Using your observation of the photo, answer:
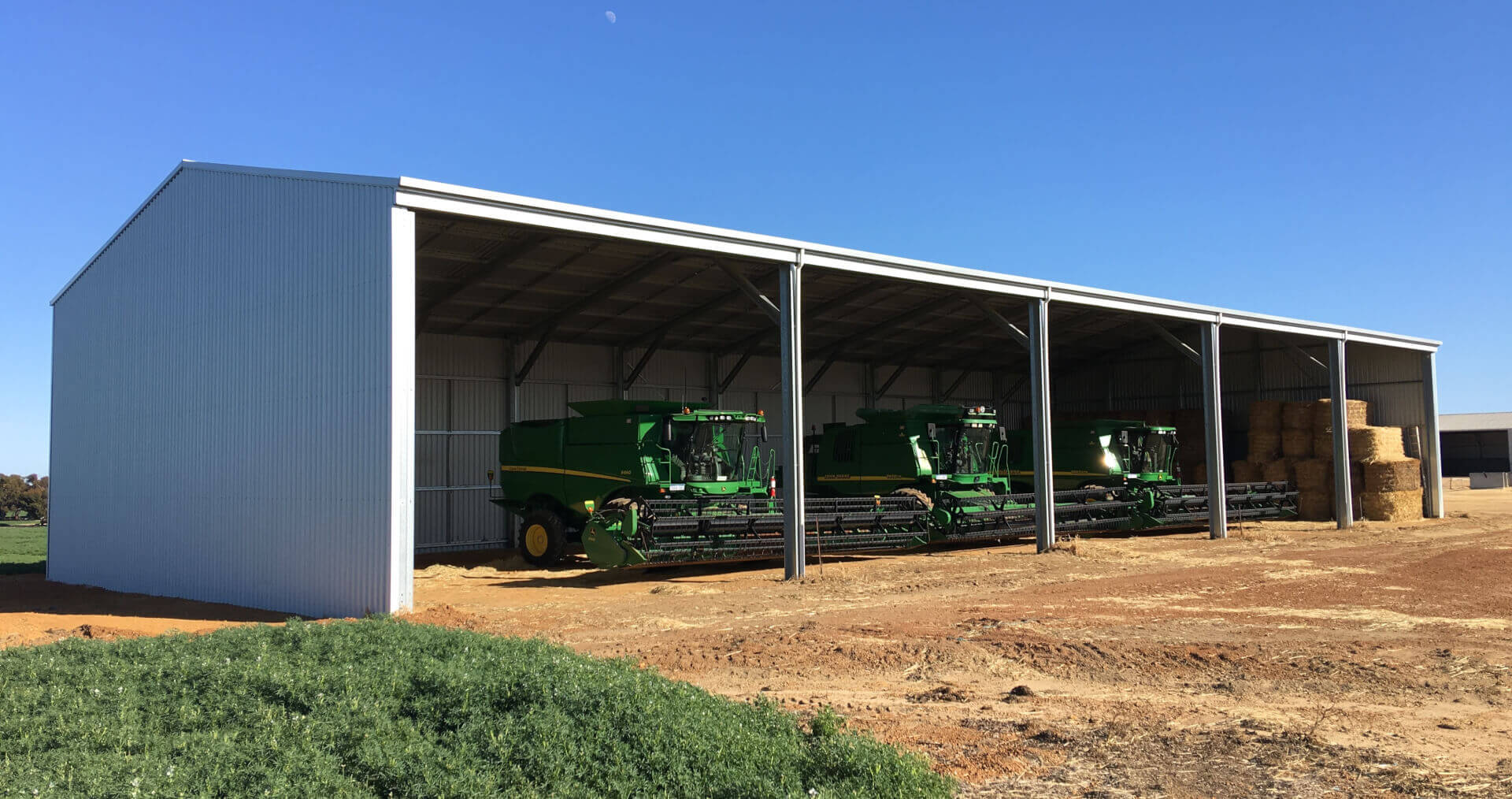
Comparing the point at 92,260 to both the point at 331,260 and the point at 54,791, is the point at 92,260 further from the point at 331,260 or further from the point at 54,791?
the point at 54,791

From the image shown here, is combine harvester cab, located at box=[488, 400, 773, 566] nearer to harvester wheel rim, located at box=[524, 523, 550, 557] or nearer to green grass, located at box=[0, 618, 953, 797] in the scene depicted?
harvester wheel rim, located at box=[524, 523, 550, 557]

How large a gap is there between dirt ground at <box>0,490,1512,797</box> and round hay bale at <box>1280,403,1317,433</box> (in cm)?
937

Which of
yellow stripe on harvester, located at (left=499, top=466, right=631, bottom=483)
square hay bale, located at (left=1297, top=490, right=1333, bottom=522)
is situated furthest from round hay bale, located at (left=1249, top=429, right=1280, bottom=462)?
yellow stripe on harvester, located at (left=499, top=466, right=631, bottom=483)

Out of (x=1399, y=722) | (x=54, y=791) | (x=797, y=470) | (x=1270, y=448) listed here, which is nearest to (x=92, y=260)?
(x=797, y=470)

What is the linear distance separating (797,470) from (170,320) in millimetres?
10635

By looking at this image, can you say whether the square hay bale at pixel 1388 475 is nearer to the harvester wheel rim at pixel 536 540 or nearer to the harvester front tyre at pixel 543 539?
the harvester front tyre at pixel 543 539

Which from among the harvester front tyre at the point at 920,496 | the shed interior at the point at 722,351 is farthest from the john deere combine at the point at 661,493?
the shed interior at the point at 722,351

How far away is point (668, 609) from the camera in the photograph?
13.5 metres

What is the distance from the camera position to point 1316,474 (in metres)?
28.2

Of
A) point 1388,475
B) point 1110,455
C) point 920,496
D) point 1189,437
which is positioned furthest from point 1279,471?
point 920,496

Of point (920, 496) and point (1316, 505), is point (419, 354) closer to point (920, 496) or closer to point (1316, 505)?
point (920, 496)

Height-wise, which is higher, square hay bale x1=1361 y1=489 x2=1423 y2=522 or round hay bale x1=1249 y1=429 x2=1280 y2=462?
round hay bale x1=1249 y1=429 x2=1280 y2=462

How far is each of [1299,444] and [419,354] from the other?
23.5 metres

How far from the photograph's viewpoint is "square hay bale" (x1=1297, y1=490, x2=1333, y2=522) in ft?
93.0
